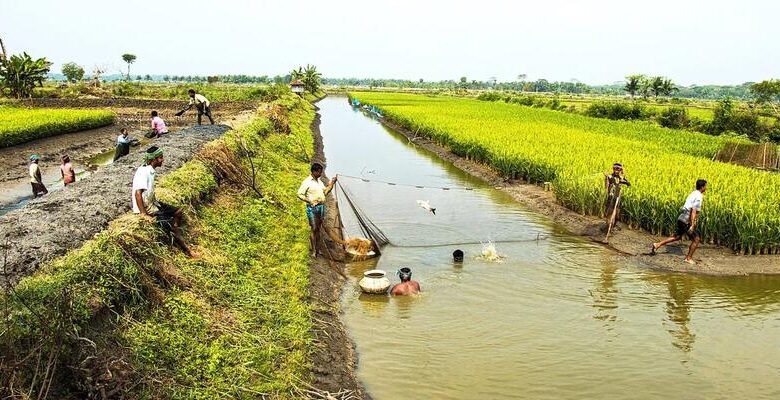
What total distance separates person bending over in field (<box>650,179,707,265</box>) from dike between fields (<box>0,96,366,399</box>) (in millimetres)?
5745

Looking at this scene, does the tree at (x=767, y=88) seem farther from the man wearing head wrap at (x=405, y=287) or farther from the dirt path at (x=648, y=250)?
the man wearing head wrap at (x=405, y=287)

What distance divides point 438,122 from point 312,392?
24358mm

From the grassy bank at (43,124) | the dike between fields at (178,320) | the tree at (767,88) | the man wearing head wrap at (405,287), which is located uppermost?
the tree at (767,88)

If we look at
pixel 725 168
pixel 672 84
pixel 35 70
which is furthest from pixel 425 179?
pixel 672 84

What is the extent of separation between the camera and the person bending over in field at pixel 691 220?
891 centimetres

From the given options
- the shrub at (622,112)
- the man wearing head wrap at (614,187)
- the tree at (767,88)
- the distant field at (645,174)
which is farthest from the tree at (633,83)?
the man wearing head wrap at (614,187)

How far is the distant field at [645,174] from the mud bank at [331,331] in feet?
20.0

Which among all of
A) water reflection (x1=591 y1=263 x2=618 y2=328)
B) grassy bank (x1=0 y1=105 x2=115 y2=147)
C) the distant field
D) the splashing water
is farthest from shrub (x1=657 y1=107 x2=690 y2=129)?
grassy bank (x1=0 y1=105 x2=115 y2=147)

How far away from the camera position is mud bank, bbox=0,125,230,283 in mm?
5293

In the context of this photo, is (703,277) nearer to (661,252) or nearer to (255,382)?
(661,252)

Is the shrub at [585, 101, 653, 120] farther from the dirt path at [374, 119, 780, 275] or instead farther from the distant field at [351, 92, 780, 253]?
the dirt path at [374, 119, 780, 275]

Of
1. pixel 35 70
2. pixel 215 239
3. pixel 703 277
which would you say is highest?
pixel 35 70

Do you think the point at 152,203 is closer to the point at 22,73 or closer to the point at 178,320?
the point at 178,320

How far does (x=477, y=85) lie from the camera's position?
189000mm
